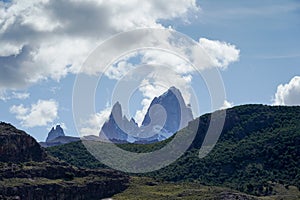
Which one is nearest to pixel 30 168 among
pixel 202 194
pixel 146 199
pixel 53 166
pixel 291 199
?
pixel 53 166

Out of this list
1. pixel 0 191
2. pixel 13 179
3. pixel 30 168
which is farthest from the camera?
pixel 30 168

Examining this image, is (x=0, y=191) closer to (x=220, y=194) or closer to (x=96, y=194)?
(x=96, y=194)

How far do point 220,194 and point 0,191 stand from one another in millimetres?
64184

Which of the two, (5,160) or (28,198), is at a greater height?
(5,160)

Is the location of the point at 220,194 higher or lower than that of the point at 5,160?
lower

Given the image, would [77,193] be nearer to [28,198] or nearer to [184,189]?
[28,198]

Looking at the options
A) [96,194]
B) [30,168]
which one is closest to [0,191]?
[30,168]

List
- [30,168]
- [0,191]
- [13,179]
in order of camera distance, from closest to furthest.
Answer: [0,191]
[13,179]
[30,168]

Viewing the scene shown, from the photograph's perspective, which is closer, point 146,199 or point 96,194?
point 146,199

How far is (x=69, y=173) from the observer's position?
197 metres

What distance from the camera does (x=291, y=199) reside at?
190750 millimetres

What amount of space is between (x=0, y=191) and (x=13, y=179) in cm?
1179

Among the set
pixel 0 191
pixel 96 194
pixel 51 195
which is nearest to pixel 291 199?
pixel 96 194

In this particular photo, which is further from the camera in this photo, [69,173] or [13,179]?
[69,173]
